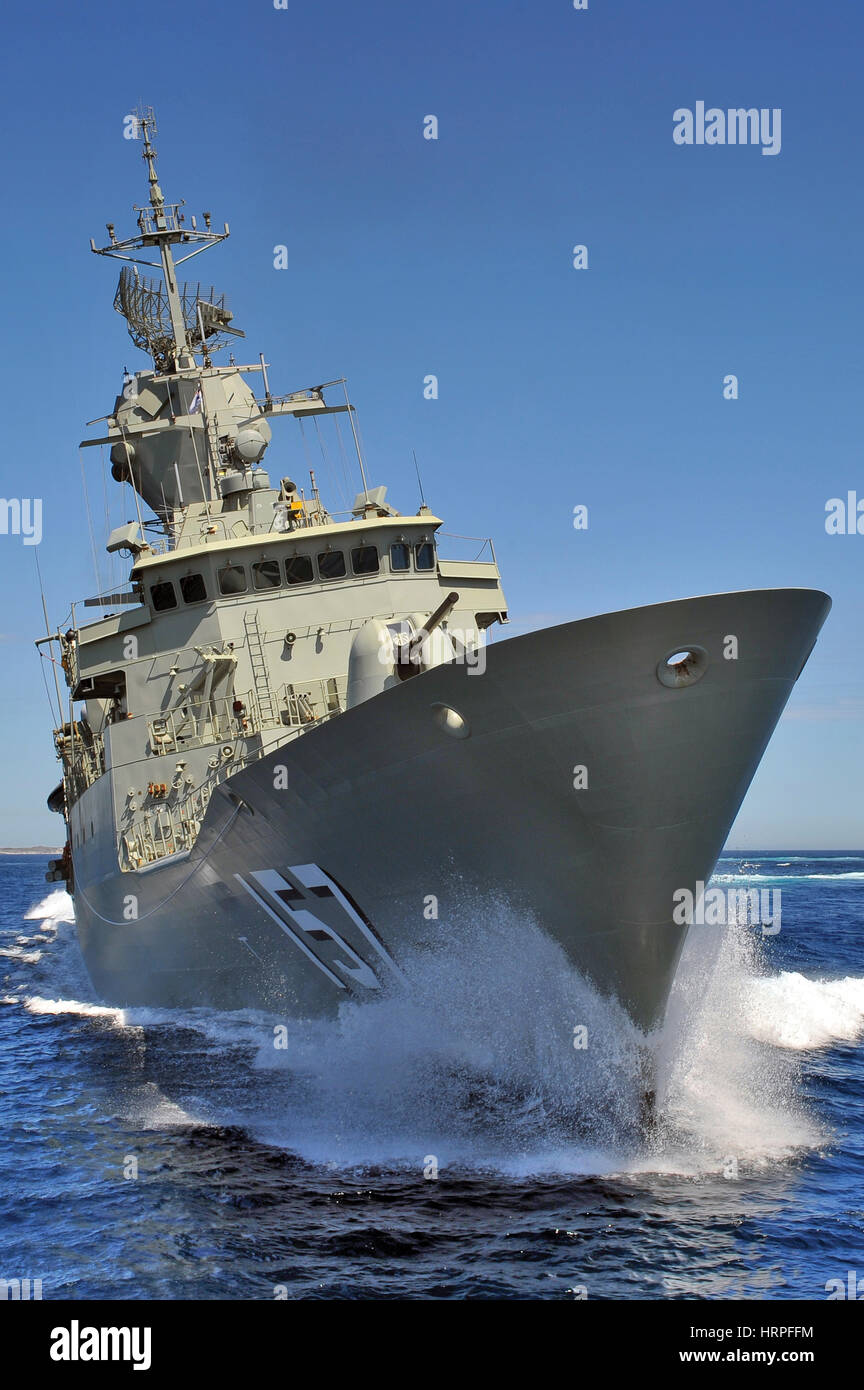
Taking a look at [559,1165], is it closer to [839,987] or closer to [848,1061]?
[848,1061]

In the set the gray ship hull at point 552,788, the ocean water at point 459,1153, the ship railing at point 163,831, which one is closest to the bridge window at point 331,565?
the ship railing at point 163,831

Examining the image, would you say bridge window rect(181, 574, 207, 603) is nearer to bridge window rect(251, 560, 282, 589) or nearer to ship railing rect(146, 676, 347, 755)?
bridge window rect(251, 560, 282, 589)

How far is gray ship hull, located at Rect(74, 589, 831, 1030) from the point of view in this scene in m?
10.0

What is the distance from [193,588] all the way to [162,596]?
624 mm

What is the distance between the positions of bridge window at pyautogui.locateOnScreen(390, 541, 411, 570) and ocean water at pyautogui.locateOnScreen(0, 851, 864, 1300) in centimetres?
690

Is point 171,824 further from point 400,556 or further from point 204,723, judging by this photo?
point 400,556

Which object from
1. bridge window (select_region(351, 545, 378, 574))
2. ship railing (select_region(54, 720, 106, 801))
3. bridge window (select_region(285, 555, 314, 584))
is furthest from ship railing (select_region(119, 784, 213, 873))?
bridge window (select_region(351, 545, 378, 574))

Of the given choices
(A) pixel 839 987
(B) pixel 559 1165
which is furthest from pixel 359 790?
(A) pixel 839 987

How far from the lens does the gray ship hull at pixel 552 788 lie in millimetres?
10016

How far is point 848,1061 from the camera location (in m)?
15.3

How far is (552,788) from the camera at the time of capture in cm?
1053

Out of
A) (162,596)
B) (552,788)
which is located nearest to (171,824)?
(162,596)
